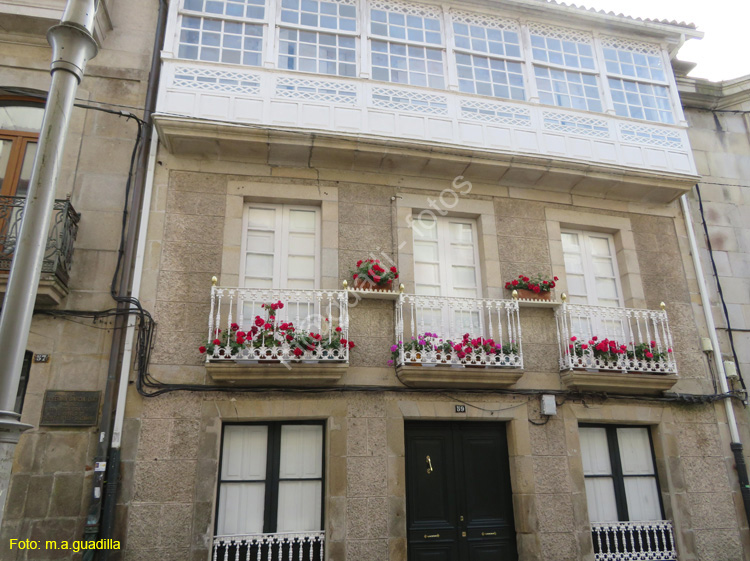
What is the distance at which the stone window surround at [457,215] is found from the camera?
26.2 ft

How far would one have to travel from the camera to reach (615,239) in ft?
29.8

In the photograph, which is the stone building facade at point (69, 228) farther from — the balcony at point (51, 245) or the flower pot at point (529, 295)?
the flower pot at point (529, 295)

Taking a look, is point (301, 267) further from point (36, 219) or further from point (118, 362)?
point (36, 219)

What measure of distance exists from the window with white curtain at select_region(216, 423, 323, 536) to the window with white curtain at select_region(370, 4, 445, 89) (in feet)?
18.4

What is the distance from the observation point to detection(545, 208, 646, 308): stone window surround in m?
8.49

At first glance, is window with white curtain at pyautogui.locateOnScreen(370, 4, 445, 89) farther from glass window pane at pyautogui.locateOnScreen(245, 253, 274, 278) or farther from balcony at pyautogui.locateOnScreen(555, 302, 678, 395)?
balcony at pyautogui.locateOnScreen(555, 302, 678, 395)

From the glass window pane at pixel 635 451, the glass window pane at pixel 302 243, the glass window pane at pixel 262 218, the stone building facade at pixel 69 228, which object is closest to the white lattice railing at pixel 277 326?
the glass window pane at pixel 302 243

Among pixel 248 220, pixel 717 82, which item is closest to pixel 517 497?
pixel 248 220

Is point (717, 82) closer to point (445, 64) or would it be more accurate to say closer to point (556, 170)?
point (556, 170)

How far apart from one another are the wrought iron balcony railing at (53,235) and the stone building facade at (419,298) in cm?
93

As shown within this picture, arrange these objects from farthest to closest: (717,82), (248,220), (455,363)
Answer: (717,82)
(248,220)
(455,363)

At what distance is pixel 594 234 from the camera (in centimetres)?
907

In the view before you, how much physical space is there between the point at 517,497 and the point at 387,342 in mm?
2713

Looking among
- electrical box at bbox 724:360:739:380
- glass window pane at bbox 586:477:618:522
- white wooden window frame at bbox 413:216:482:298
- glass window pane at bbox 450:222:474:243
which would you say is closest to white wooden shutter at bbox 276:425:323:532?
white wooden window frame at bbox 413:216:482:298
